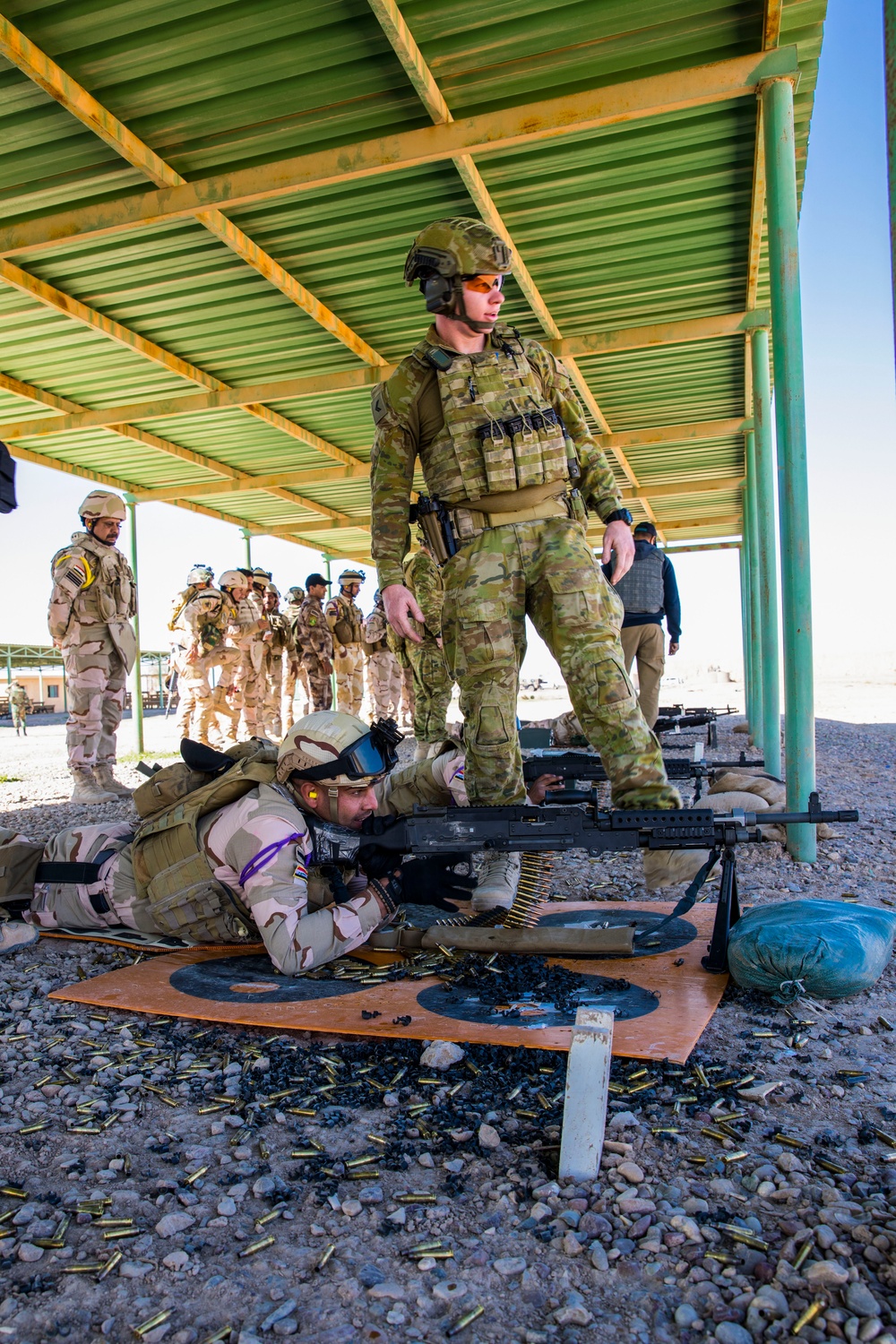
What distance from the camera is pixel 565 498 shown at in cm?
342

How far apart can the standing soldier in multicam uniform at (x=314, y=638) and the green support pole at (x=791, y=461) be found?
10115 millimetres

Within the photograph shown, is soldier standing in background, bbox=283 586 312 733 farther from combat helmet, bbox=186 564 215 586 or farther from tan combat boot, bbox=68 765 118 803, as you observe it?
tan combat boot, bbox=68 765 118 803

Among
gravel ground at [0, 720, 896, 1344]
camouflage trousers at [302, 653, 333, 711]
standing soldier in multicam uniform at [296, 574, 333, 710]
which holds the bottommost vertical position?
gravel ground at [0, 720, 896, 1344]

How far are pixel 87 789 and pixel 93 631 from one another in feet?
4.82

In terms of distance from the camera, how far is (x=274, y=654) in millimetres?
15133

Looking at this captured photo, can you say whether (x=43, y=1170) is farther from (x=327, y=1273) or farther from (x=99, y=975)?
(x=99, y=975)

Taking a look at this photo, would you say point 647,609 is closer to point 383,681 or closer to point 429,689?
point 429,689

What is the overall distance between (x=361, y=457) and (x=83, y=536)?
4.95 meters

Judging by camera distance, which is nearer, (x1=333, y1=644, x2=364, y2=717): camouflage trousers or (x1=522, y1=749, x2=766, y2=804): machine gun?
(x1=522, y1=749, x2=766, y2=804): machine gun

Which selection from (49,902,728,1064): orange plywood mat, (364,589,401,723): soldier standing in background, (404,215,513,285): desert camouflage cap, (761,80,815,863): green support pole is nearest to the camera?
(49,902,728,1064): orange plywood mat

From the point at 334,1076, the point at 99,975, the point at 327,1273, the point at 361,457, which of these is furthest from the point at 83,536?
the point at 327,1273

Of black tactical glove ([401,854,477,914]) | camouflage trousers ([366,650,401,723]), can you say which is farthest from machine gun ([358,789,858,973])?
camouflage trousers ([366,650,401,723])

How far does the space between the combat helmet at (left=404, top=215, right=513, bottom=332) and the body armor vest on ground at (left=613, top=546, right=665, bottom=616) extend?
19.2ft

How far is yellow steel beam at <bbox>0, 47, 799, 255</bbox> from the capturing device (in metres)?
4.73
